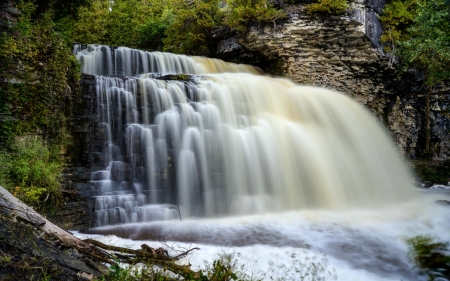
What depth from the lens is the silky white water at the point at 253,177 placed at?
571cm

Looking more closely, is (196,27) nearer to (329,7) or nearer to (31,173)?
(329,7)

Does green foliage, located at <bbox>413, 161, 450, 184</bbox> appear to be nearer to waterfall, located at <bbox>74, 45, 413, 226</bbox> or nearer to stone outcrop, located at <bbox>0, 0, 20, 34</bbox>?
waterfall, located at <bbox>74, 45, 413, 226</bbox>

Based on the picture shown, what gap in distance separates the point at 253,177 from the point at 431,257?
4.37m

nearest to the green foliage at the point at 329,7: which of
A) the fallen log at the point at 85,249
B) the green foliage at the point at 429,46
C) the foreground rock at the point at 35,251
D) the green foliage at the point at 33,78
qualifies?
the green foliage at the point at 429,46

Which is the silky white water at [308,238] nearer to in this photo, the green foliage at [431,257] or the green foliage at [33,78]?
the green foliage at [431,257]

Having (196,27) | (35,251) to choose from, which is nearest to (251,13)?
(196,27)

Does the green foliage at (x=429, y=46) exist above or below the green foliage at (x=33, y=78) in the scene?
above

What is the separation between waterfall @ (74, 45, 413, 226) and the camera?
7602 millimetres

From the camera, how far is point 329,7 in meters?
12.2

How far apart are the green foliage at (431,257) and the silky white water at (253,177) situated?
0.21 meters

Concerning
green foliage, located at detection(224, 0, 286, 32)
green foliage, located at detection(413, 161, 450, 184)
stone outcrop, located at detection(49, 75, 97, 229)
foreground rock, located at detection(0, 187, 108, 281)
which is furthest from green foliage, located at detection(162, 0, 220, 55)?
foreground rock, located at detection(0, 187, 108, 281)

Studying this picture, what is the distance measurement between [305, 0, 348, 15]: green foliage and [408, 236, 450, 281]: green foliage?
29.8ft

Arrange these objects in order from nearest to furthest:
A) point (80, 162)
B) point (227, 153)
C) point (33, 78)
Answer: point (33, 78)
point (80, 162)
point (227, 153)

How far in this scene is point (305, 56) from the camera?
13.7m
